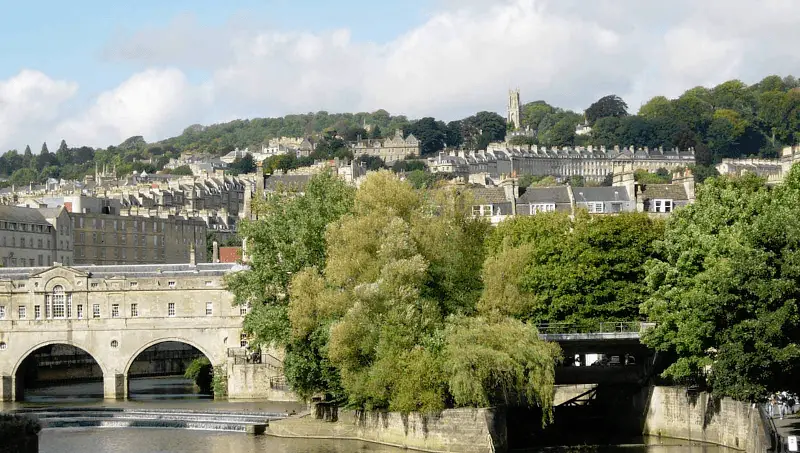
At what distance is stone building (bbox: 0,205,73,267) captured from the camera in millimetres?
124375

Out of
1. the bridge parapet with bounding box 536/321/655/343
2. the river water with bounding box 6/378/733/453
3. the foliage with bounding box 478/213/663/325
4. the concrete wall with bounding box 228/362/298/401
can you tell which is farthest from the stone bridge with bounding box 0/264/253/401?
the bridge parapet with bounding box 536/321/655/343

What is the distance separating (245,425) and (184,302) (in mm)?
18612

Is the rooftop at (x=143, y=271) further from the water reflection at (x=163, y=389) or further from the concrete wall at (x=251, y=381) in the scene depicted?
the water reflection at (x=163, y=389)

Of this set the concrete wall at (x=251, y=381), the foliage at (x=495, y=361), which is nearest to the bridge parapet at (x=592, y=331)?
the foliage at (x=495, y=361)

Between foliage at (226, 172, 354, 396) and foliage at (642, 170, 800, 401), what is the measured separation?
48.3ft

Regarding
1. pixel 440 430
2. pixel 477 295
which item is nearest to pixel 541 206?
pixel 477 295

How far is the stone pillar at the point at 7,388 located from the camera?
77375 millimetres

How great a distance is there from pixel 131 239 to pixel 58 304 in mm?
65227

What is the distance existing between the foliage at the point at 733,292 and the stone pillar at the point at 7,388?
1558 inches

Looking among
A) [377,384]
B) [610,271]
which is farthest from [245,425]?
[610,271]

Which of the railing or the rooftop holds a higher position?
the rooftop

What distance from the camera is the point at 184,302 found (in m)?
77.8

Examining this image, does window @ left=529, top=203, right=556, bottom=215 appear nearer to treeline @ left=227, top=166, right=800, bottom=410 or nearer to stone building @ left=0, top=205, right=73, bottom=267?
treeline @ left=227, top=166, right=800, bottom=410

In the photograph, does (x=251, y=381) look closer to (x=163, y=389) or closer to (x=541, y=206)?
(x=163, y=389)
